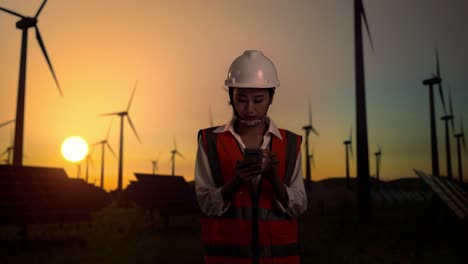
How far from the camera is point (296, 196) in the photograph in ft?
10.7

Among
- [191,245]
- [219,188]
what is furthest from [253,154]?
[191,245]

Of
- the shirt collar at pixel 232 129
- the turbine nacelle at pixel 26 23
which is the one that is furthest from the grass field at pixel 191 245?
the turbine nacelle at pixel 26 23

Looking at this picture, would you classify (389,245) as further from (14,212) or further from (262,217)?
(262,217)

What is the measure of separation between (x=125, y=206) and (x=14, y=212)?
31514 mm

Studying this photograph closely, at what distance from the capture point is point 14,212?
44.4 feet

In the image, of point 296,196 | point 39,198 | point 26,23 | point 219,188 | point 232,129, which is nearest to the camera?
point 219,188

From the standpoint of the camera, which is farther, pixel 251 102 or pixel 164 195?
pixel 164 195

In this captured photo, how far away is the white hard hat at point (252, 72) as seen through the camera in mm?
3307

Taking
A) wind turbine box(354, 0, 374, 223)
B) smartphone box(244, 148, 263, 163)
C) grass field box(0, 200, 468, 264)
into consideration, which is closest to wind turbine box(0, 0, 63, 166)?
grass field box(0, 200, 468, 264)

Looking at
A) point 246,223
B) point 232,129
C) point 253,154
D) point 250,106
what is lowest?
point 246,223

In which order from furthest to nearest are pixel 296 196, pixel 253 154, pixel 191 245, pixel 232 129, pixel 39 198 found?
pixel 191 245 < pixel 39 198 < pixel 232 129 < pixel 296 196 < pixel 253 154

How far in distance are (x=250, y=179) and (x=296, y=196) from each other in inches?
16.5

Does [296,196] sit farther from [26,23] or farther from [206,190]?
[26,23]

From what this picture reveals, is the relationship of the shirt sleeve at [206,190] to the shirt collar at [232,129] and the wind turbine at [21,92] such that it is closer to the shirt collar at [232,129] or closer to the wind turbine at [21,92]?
the shirt collar at [232,129]
